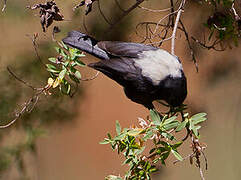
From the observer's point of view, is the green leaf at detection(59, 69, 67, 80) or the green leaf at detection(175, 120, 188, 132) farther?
the green leaf at detection(59, 69, 67, 80)

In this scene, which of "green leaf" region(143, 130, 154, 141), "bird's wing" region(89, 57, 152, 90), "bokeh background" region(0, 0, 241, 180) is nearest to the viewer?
"green leaf" region(143, 130, 154, 141)

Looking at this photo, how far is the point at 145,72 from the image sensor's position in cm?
119

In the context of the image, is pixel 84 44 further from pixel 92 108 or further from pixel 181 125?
pixel 92 108

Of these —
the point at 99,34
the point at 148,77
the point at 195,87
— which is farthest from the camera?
the point at 195,87

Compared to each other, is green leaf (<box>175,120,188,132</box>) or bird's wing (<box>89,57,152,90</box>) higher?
bird's wing (<box>89,57,152,90</box>)

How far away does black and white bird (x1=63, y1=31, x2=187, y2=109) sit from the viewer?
1.19 metres

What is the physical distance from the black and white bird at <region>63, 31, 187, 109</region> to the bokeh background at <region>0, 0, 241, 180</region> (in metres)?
0.67

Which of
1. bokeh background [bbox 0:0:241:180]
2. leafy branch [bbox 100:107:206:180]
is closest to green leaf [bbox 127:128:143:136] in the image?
leafy branch [bbox 100:107:206:180]

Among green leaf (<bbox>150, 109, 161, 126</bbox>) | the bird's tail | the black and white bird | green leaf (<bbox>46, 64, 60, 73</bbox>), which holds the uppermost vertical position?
the bird's tail

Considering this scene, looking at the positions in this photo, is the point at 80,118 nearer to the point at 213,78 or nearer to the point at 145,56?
the point at 213,78

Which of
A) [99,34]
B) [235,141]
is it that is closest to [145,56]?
Answer: [99,34]

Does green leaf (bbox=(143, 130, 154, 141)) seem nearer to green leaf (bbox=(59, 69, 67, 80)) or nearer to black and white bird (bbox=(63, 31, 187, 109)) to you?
black and white bird (bbox=(63, 31, 187, 109))

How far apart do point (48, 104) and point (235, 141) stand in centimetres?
102

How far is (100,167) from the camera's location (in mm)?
2123
